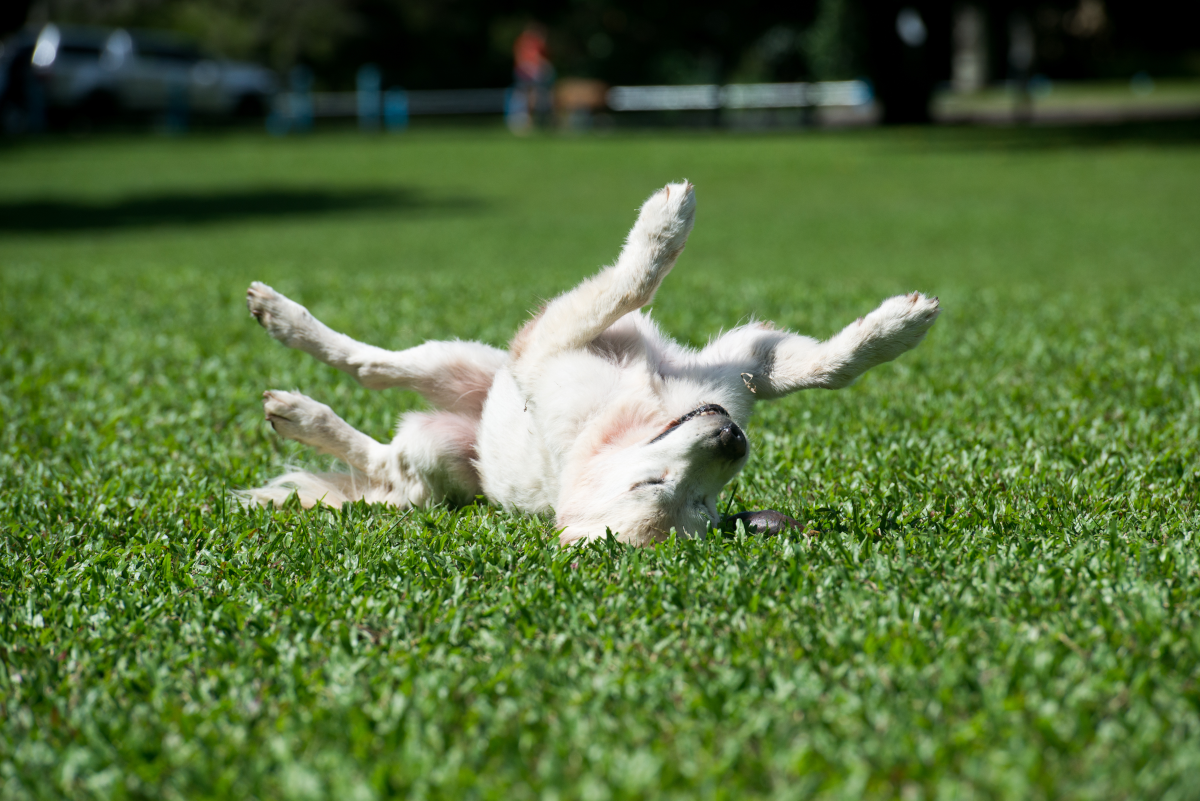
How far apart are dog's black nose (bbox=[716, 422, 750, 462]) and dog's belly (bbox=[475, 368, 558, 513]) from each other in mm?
720

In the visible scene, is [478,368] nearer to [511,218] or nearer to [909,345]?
[909,345]

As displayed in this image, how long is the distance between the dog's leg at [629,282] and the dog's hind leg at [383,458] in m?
0.53

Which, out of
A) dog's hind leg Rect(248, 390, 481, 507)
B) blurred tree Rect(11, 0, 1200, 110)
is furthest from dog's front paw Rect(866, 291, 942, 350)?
blurred tree Rect(11, 0, 1200, 110)

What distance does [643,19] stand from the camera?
46219mm

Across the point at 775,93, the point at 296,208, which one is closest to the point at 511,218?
the point at 296,208

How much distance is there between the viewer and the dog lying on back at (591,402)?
3.39m

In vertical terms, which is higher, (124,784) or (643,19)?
(643,19)

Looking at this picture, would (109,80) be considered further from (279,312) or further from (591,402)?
(591,402)

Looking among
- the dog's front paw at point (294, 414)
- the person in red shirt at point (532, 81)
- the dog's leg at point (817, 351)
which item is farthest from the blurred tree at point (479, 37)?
the dog's leg at point (817, 351)

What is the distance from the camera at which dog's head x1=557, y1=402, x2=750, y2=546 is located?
3199 mm

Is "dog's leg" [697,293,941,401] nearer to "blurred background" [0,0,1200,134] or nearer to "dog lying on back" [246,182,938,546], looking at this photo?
"dog lying on back" [246,182,938,546]

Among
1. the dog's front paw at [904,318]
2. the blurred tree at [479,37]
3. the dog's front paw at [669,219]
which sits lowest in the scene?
the dog's front paw at [904,318]

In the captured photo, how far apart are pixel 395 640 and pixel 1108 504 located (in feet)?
8.07

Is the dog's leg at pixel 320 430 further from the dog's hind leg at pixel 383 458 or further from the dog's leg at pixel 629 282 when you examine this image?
the dog's leg at pixel 629 282
